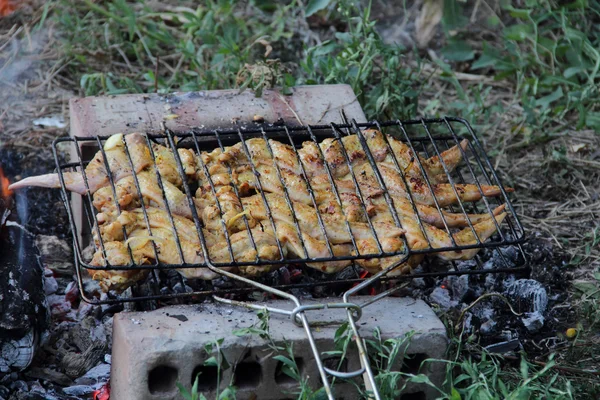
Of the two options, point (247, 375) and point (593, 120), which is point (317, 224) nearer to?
point (247, 375)

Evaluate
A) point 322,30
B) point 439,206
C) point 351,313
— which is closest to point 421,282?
point 439,206

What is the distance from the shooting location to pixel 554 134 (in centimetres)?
675

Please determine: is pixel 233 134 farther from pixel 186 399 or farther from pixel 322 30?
pixel 322 30

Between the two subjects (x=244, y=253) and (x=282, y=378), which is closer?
(x=282, y=378)

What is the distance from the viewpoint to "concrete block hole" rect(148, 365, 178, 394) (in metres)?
3.50

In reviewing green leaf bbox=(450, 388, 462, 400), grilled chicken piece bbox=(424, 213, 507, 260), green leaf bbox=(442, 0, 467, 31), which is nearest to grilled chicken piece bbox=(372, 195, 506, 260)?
grilled chicken piece bbox=(424, 213, 507, 260)

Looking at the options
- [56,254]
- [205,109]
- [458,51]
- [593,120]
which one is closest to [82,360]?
[56,254]

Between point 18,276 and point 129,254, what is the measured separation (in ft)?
2.71

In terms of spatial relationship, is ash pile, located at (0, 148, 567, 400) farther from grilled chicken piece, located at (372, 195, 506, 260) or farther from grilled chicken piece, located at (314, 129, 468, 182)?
grilled chicken piece, located at (314, 129, 468, 182)

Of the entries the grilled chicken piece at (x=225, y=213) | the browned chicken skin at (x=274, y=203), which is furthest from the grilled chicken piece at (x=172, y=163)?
the grilled chicken piece at (x=225, y=213)

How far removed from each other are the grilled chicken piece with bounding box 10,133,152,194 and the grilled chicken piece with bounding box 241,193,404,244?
72 centimetres

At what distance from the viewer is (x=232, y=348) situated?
3.49 metres

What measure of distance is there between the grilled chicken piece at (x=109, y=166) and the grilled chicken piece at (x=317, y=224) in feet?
2.37

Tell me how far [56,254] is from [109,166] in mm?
1057
